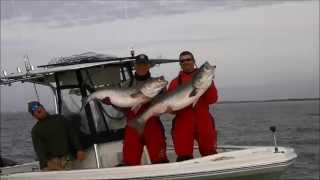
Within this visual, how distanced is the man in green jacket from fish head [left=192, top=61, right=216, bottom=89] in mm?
2260

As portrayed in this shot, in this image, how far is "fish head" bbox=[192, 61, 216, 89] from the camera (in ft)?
24.7

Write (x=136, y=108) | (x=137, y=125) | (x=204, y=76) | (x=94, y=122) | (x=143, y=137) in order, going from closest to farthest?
(x=204, y=76) → (x=137, y=125) → (x=136, y=108) → (x=143, y=137) → (x=94, y=122)

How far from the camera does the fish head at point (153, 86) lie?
7.57m

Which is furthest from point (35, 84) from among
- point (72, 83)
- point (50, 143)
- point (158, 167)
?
point (158, 167)

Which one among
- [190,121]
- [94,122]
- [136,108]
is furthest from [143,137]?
[94,122]

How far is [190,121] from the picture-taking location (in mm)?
7992

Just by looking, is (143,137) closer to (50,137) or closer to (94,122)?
(94,122)

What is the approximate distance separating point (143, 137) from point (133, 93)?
0.80 meters

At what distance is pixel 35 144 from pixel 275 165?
3416 millimetres

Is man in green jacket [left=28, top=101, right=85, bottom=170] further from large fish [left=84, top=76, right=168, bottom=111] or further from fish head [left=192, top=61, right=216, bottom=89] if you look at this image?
fish head [left=192, top=61, right=216, bottom=89]

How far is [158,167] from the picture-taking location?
779 centimetres

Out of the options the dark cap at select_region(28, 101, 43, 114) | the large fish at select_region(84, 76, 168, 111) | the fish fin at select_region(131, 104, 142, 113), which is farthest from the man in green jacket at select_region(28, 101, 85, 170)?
the fish fin at select_region(131, 104, 142, 113)

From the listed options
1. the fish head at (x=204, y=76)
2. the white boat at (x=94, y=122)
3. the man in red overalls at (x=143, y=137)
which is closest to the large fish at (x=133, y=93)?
the man in red overalls at (x=143, y=137)

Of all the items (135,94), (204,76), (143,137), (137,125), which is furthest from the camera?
(143,137)
